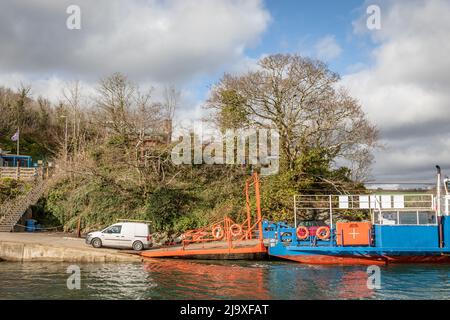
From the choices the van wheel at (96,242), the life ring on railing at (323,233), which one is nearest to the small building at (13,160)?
the van wheel at (96,242)

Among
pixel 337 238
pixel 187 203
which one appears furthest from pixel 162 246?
pixel 337 238

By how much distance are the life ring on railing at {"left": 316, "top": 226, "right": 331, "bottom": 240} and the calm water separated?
1712 millimetres

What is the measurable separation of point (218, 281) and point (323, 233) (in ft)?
24.7

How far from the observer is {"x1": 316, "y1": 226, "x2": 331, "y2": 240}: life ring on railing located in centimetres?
2175

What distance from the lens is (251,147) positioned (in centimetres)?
3155

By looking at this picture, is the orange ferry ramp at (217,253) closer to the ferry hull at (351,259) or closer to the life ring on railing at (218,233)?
the life ring on railing at (218,233)

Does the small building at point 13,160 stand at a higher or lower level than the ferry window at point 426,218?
higher

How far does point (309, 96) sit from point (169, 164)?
11595 mm

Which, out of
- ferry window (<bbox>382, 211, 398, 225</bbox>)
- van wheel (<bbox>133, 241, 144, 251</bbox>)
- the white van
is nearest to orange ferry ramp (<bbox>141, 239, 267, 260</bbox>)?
van wheel (<bbox>133, 241, 144, 251</bbox>)

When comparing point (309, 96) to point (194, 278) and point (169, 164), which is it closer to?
point (169, 164)

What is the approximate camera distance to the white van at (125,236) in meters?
22.8

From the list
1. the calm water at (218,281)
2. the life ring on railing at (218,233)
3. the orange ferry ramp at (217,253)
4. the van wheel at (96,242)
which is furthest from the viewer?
the van wheel at (96,242)

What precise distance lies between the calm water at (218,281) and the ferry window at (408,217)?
2.24 m

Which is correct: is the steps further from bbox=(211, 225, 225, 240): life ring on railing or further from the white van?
bbox=(211, 225, 225, 240): life ring on railing
